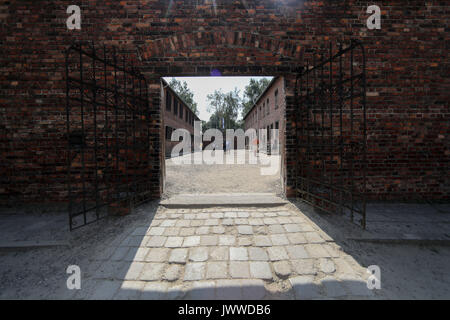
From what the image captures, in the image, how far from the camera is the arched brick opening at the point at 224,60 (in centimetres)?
391

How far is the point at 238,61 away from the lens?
3984mm

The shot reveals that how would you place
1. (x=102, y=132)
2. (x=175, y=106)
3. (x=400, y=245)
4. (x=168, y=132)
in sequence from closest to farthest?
(x=400, y=245) < (x=102, y=132) < (x=168, y=132) < (x=175, y=106)

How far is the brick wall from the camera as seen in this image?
12.6ft

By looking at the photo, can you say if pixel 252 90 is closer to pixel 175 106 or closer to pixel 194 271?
pixel 175 106

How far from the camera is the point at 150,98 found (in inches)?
160

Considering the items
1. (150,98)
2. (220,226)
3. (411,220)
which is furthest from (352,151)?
(150,98)

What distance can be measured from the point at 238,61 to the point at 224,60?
285 millimetres

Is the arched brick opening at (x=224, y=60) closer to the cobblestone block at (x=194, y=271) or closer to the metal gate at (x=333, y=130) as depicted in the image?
the metal gate at (x=333, y=130)

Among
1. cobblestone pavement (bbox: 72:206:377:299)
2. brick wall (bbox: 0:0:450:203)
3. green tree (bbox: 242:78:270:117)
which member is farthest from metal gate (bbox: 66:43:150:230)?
green tree (bbox: 242:78:270:117)

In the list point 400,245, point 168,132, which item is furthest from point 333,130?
point 168,132

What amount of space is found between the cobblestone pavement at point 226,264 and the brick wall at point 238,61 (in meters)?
1.48

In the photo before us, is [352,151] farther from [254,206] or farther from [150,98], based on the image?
[150,98]

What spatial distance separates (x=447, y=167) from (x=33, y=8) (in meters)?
8.87
